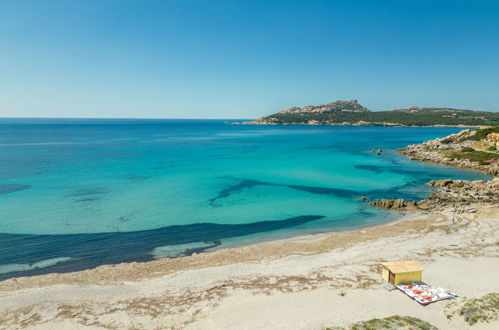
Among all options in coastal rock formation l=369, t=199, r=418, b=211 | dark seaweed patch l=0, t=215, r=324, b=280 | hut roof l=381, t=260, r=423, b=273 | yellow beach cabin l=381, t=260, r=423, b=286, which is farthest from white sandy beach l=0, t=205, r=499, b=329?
coastal rock formation l=369, t=199, r=418, b=211

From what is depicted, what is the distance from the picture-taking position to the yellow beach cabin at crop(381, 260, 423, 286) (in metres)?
14.2

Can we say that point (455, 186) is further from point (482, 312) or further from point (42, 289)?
point (42, 289)

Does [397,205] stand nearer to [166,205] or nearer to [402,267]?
[402,267]

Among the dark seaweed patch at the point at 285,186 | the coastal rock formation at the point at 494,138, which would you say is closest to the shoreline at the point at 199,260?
the dark seaweed patch at the point at 285,186

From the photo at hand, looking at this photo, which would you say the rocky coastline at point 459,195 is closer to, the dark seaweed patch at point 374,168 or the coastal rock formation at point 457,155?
the coastal rock formation at point 457,155

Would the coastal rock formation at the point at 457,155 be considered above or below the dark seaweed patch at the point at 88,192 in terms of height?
above

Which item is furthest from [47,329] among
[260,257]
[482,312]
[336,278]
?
[482,312]

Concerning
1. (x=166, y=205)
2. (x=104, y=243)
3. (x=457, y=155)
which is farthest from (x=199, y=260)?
(x=457, y=155)

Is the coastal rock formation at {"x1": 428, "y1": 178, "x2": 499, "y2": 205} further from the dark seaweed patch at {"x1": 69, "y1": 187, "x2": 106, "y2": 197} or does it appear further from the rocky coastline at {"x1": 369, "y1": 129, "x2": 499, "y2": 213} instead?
the dark seaweed patch at {"x1": 69, "y1": 187, "x2": 106, "y2": 197}

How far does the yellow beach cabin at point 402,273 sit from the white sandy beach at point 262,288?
1.95 ft

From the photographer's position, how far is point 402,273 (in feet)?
46.6

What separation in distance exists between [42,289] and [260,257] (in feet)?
39.1

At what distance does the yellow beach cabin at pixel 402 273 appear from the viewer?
14.2 meters

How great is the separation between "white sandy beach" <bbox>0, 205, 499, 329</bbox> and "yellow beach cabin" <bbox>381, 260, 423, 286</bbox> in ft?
1.95
